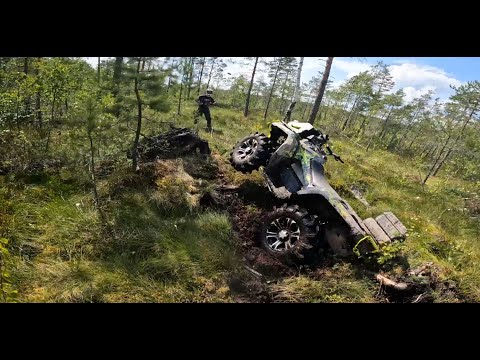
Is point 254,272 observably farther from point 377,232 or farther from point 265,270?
point 377,232

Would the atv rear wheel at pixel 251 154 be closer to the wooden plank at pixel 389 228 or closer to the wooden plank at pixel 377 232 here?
the wooden plank at pixel 377 232

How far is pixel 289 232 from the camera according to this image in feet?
18.0

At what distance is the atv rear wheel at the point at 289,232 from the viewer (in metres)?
5.20

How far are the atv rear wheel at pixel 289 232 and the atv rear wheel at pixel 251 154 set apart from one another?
154 cm

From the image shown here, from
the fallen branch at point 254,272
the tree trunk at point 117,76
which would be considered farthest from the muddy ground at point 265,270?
the tree trunk at point 117,76

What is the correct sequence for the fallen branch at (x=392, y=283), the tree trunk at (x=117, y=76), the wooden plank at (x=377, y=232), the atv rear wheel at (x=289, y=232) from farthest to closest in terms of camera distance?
the tree trunk at (x=117, y=76)
the wooden plank at (x=377, y=232)
the atv rear wheel at (x=289, y=232)
the fallen branch at (x=392, y=283)

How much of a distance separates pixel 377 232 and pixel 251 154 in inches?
119

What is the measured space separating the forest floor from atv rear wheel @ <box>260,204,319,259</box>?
9.1 inches

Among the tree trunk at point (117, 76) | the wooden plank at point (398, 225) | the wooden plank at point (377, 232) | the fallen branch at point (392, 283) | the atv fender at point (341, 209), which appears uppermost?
the tree trunk at point (117, 76)

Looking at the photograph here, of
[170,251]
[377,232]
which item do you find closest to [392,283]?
[377,232]

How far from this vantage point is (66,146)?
281 inches

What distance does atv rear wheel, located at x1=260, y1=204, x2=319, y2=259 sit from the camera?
17.1 ft

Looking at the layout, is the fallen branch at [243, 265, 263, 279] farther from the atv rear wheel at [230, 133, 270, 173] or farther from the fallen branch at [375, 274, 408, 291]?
the atv rear wheel at [230, 133, 270, 173]
